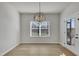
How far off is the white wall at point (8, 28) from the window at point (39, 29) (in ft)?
1.53

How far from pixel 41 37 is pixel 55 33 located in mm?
435

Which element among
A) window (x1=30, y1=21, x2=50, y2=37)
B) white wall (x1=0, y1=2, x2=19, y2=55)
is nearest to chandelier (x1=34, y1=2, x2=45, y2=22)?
window (x1=30, y1=21, x2=50, y2=37)

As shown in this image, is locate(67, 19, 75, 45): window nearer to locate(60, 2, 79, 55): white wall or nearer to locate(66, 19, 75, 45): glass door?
locate(66, 19, 75, 45): glass door

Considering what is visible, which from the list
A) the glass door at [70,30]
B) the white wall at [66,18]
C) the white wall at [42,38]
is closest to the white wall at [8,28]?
the white wall at [42,38]

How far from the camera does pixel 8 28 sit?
13.0 ft

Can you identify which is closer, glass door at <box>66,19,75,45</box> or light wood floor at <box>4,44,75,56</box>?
light wood floor at <box>4,44,75,56</box>

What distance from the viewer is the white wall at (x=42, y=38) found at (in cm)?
359

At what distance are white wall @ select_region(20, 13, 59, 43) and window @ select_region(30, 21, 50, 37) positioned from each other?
0.11 m

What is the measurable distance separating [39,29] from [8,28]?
3.33 ft

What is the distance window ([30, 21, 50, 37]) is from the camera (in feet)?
12.0

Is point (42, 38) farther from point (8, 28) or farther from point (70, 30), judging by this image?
point (8, 28)

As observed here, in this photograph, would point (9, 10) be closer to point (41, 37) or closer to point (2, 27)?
point (2, 27)

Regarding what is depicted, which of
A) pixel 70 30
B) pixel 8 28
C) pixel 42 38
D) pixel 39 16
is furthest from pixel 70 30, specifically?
pixel 8 28

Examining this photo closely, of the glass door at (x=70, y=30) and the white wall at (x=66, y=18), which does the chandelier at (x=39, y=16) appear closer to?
the white wall at (x=66, y=18)
